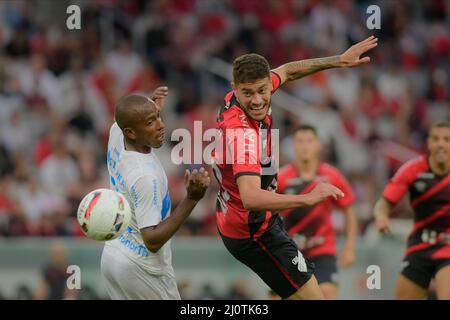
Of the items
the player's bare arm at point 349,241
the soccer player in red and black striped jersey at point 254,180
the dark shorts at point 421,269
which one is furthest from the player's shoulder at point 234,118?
the player's bare arm at point 349,241

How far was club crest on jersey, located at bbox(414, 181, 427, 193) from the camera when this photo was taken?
10.3 metres

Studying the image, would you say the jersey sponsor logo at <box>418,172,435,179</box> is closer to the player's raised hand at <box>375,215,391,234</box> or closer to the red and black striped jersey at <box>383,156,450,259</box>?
the red and black striped jersey at <box>383,156,450,259</box>

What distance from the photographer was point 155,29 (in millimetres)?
17891

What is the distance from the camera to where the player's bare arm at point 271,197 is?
7434 mm

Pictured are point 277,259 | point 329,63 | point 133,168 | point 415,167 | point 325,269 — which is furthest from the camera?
point 325,269

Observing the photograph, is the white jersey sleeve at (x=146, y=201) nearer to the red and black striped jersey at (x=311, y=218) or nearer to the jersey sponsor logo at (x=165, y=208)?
the jersey sponsor logo at (x=165, y=208)

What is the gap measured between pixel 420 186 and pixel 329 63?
2097 mm

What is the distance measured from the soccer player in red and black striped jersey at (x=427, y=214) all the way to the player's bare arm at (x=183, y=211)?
301 cm

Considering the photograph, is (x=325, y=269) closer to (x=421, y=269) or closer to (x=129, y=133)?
(x=421, y=269)

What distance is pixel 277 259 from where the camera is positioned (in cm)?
842

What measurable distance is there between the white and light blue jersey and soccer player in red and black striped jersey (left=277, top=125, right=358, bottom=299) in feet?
10.1

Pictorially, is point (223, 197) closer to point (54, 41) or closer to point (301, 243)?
point (301, 243)

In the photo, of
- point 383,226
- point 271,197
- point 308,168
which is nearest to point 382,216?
point 383,226

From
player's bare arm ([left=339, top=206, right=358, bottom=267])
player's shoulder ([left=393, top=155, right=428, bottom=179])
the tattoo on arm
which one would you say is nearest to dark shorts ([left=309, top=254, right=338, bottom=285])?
player's bare arm ([left=339, top=206, right=358, bottom=267])
